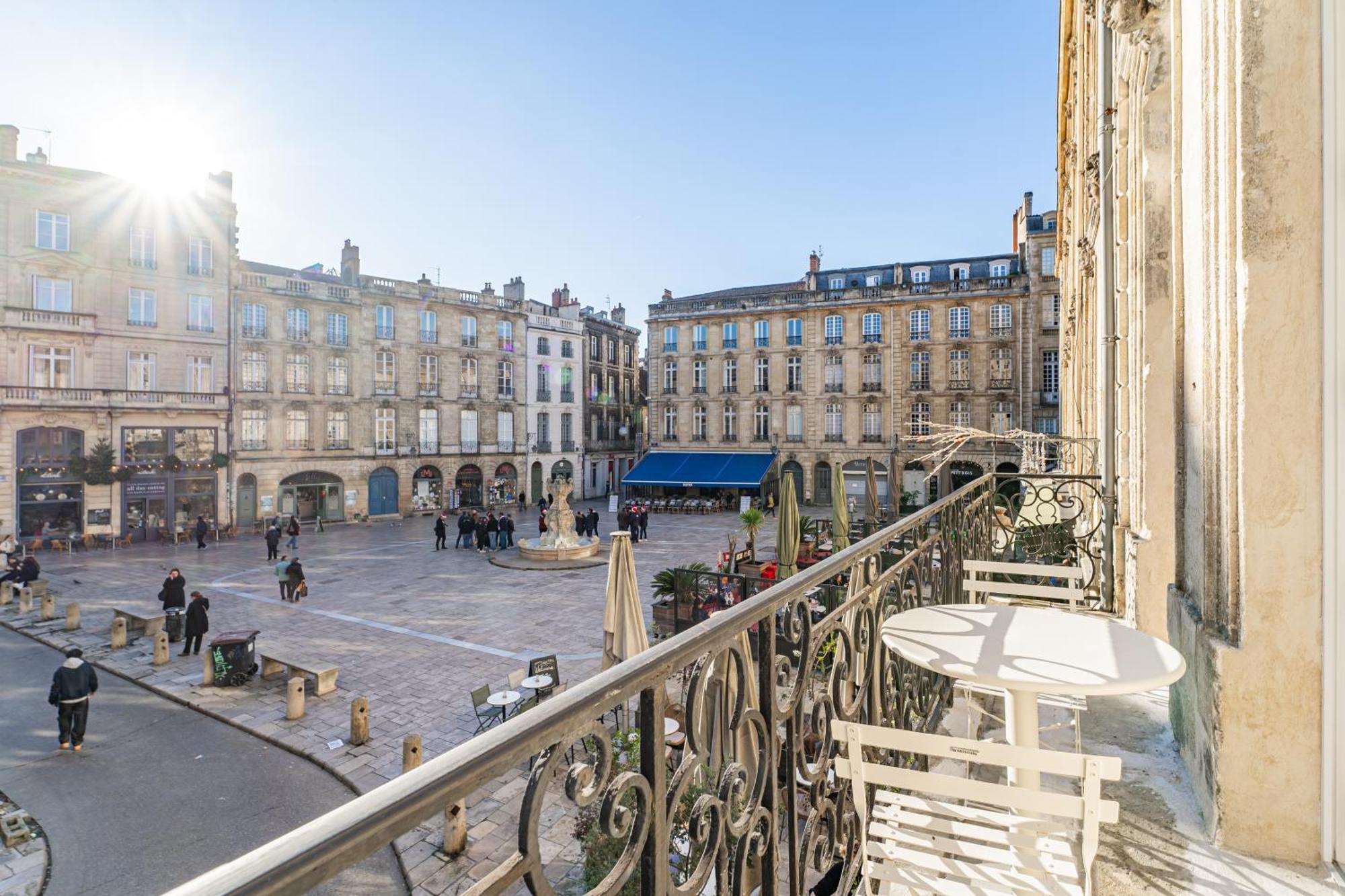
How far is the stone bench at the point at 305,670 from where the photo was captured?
1047cm

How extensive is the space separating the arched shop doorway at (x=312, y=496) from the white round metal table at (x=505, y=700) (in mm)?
26046

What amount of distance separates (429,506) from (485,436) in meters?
4.91

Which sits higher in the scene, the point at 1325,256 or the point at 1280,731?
the point at 1325,256

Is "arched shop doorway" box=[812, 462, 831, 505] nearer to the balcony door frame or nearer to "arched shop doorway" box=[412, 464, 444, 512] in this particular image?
"arched shop doorway" box=[412, 464, 444, 512]

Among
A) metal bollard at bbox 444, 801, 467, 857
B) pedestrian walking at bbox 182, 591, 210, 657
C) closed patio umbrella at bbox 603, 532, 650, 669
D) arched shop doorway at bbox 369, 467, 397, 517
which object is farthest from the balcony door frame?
arched shop doorway at bbox 369, 467, 397, 517

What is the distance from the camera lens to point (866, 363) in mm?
36625

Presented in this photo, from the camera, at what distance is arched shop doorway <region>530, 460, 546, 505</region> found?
135ft

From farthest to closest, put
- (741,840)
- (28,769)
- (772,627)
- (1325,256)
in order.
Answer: (28,769), (1325,256), (772,627), (741,840)

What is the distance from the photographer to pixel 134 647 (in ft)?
43.0

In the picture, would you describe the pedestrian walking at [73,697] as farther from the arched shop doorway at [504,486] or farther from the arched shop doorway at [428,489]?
the arched shop doorway at [504,486]

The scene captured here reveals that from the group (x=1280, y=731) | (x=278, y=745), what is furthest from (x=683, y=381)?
(x=1280, y=731)

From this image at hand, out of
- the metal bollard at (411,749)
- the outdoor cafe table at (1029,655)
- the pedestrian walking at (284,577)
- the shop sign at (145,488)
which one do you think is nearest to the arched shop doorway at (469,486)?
the shop sign at (145,488)

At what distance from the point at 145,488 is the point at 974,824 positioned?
3237cm

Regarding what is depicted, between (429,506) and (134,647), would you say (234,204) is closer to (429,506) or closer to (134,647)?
(429,506)
